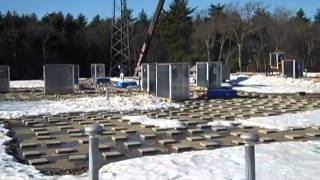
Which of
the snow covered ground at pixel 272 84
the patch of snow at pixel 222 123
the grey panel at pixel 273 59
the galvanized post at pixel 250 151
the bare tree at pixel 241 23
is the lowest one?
the patch of snow at pixel 222 123

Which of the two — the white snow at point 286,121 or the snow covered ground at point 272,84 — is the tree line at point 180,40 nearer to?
the snow covered ground at point 272,84

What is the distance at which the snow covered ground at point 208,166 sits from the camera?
23.3 ft

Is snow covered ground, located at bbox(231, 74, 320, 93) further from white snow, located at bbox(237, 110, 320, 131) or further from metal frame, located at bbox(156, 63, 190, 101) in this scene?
white snow, located at bbox(237, 110, 320, 131)

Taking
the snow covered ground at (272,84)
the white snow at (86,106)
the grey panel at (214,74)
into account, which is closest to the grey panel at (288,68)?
the snow covered ground at (272,84)

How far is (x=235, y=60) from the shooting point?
60688 millimetres

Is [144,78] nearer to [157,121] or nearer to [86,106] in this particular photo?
[86,106]

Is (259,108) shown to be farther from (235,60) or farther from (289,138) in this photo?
(235,60)

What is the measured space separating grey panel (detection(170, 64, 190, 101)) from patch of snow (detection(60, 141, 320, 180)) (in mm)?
12142

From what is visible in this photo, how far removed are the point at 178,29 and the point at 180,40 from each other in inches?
A: 74.2

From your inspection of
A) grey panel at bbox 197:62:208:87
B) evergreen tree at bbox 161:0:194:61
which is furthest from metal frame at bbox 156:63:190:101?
evergreen tree at bbox 161:0:194:61

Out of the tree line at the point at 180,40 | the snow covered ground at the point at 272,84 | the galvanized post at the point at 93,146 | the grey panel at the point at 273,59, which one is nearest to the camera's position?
the galvanized post at the point at 93,146

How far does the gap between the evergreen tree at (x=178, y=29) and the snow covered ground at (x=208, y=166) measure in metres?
55.5

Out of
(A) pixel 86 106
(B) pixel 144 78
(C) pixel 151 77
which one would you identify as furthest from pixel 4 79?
(A) pixel 86 106

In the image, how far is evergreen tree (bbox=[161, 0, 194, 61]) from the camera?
6538cm
